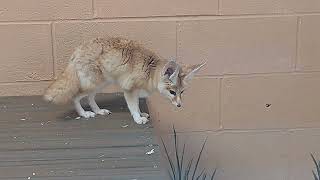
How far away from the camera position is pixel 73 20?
2.67 meters

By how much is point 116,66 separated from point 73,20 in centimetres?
45

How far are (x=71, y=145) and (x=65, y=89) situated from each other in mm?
368

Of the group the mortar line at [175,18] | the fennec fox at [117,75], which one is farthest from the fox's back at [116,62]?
the mortar line at [175,18]

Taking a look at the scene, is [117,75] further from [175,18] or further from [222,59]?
[222,59]

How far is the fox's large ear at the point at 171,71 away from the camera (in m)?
2.29

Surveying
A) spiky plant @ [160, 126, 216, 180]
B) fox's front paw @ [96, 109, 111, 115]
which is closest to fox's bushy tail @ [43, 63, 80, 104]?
fox's front paw @ [96, 109, 111, 115]

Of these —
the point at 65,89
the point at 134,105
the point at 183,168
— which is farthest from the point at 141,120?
the point at 183,168

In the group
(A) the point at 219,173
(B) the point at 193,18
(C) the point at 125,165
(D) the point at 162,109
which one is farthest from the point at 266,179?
(C) the point at 125,165

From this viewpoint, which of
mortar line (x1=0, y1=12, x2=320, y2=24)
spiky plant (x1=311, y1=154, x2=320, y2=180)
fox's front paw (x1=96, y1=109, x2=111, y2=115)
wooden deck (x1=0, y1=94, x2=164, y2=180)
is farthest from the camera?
spiky plant (x1=311, y1=154, x2=320, y2=180)

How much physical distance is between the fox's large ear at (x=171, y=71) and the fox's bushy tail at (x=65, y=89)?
35cm

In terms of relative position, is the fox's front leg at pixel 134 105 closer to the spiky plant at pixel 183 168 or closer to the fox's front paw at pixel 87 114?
the fox's front paw at pixel 87 114

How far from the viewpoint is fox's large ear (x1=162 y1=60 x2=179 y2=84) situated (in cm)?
229

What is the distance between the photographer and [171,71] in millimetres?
2312

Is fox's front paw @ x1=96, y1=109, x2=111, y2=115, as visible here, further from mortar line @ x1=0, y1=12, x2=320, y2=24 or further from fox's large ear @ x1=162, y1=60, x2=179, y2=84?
mortar line @ x1=0, y1=12, x2=320, y2=24
